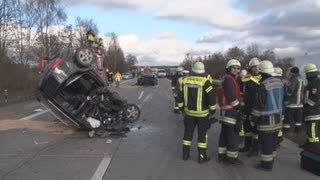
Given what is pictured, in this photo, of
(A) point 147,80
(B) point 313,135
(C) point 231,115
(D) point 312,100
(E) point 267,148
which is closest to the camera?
(E) point 267,148

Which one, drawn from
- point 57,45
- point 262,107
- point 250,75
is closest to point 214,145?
point 250,75

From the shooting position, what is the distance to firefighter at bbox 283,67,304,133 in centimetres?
1453

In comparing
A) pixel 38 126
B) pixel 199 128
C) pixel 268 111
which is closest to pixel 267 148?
pixel 268 111

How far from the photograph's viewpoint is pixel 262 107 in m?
9.83

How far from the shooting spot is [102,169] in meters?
9.56

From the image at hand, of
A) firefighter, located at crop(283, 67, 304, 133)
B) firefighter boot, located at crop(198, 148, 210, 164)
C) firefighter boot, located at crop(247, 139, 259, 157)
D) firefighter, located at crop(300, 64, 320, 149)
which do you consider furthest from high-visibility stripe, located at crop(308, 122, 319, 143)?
firefighter, located at crop(283, 67, 304, 133)

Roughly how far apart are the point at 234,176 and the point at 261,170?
2.45 ft

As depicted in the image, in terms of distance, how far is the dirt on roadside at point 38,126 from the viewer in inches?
599

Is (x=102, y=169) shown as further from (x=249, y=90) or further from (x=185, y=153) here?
(x=249, y=90)

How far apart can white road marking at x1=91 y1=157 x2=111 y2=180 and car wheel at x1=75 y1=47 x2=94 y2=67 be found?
3.87 m

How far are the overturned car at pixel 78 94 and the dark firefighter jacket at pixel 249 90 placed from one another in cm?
442

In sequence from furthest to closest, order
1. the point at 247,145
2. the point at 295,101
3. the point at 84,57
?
the point at 295,101
the point at 84,57
the point at 247,145

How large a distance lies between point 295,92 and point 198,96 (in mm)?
5130

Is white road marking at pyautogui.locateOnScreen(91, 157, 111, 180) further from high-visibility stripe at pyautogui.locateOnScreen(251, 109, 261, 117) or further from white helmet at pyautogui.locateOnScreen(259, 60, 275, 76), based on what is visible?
white helmet at pyautogui.locateOnScreen(259, 60, 275, 76)
